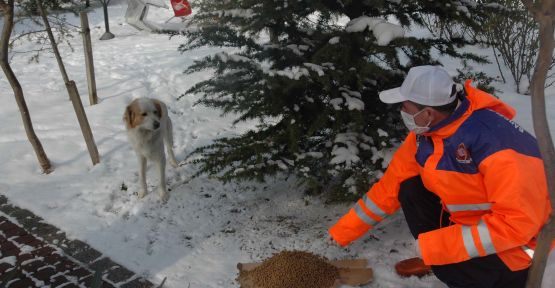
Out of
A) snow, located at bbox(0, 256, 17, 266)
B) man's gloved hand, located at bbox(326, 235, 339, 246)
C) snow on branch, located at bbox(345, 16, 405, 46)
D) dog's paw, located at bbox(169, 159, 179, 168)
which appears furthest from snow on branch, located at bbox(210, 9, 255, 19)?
snow, located at bbox(0, 256, 17, 266)

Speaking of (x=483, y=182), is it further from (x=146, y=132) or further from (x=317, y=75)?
(x=146, y=132)

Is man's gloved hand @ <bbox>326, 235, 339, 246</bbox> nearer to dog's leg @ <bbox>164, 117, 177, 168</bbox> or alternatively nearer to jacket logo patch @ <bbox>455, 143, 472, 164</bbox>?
jacket logo patch @ <bbox>455, 143, 472, 164</bbox>

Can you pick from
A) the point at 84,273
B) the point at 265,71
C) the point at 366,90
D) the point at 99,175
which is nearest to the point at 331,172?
the point at 366,90

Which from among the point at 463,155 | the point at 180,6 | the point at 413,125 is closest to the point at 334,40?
the point at 413,125

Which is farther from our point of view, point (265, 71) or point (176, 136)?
point (176, 136)

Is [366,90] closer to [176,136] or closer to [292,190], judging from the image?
[292,190]

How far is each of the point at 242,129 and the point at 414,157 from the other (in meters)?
3.71

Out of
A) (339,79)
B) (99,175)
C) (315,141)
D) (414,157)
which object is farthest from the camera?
(99,175)

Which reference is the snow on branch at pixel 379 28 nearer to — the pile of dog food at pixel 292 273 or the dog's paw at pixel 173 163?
the pile of dog food at pixel 292 273

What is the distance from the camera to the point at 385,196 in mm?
2768

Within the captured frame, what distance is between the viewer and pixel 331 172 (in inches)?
134

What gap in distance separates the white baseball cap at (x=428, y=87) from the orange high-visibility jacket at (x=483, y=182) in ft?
0.37

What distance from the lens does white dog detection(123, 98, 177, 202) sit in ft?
14.0

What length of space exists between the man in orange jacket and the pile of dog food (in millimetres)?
779
